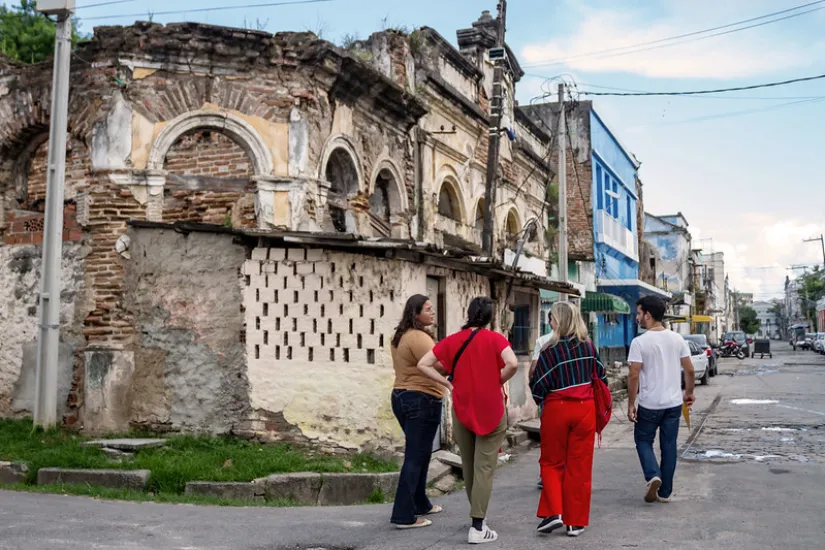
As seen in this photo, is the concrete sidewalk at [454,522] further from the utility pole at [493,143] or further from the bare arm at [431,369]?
the utility pole at [493,143]

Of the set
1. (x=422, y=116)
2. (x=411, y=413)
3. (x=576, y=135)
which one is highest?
(x=576, y=135)

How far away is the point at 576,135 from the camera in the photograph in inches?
1308

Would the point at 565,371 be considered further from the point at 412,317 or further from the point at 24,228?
the point at 24,228

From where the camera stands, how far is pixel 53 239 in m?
11.0

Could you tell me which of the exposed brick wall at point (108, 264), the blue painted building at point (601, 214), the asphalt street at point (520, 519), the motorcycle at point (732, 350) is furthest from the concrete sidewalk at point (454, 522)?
the motorcycle at point (732, 350)

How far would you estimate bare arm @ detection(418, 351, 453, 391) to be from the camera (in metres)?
6.58

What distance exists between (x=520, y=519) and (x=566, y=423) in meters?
1.20

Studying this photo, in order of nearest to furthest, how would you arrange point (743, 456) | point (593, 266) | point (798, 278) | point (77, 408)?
1. point (743, 456)
2. point (77, 408)
3. point (593, 266)
4. point (798, 278)

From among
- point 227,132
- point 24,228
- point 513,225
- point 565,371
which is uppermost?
point 513,225

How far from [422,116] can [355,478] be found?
9422mm

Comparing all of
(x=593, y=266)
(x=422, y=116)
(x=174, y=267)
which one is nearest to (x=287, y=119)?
(x=174, y=267)

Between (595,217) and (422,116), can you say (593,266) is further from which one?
(422,116)

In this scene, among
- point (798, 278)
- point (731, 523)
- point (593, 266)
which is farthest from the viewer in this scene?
point (798, 278)

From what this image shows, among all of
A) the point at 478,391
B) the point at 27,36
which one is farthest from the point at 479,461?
the point at 27,36
